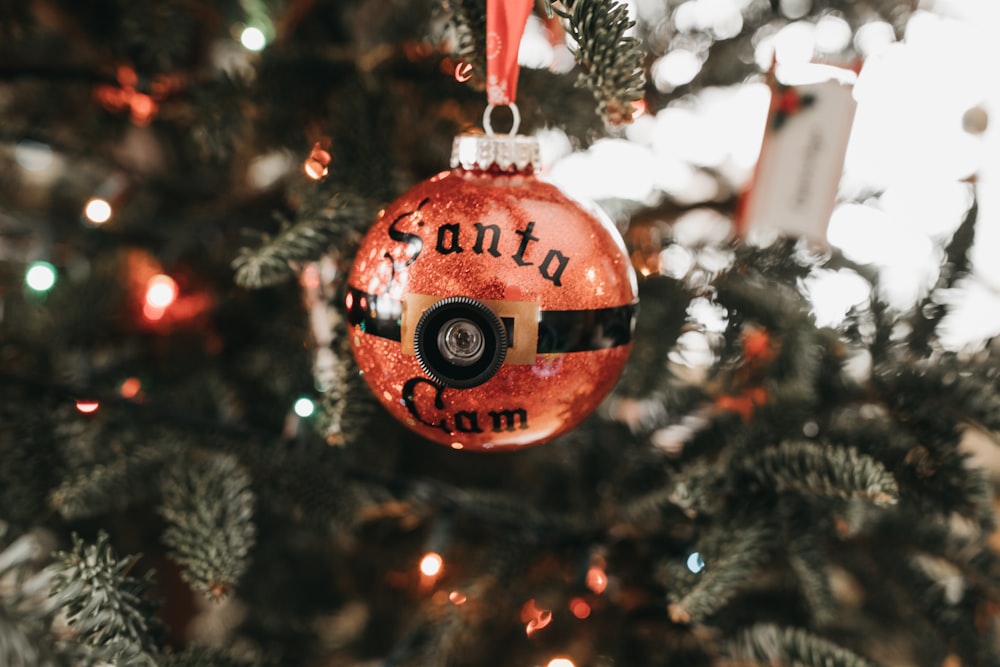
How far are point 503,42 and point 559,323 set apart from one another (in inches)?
8.1

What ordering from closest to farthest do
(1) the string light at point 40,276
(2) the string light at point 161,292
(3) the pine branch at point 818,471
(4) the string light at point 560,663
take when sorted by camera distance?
(3) the pine branch at point 818,471, (4) the string light at point 560,663, (1) the string light at point 40,276, (2) the string light at point 161,292

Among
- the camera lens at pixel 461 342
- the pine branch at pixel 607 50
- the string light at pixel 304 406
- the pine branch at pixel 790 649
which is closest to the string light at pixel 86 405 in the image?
the string light at pixel 304 406

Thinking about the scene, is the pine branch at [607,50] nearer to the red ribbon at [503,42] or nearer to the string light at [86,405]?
the red ribbon at [503,42]

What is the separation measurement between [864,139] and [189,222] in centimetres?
101

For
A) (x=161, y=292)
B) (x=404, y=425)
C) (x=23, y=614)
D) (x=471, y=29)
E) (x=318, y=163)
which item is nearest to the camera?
(x=23, y=614)

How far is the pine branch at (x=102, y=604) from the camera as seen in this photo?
444 mm

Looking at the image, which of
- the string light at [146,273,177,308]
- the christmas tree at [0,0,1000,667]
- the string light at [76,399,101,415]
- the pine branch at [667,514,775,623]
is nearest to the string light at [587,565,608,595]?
the christmas tree at [0,0,1000,667]

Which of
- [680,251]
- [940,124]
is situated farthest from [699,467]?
[940,124]

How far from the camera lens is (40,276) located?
798 millimetres

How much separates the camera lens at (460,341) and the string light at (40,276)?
22.9 inches

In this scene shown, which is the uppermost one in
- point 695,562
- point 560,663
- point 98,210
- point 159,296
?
point 98,210

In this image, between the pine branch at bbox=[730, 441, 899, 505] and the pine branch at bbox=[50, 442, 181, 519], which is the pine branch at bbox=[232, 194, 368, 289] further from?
the pine branch at bbox=[730, 441, 899, 505]

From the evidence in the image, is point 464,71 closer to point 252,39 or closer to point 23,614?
point 252,39

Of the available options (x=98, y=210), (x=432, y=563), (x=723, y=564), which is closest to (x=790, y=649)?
(x=723, y=564)
